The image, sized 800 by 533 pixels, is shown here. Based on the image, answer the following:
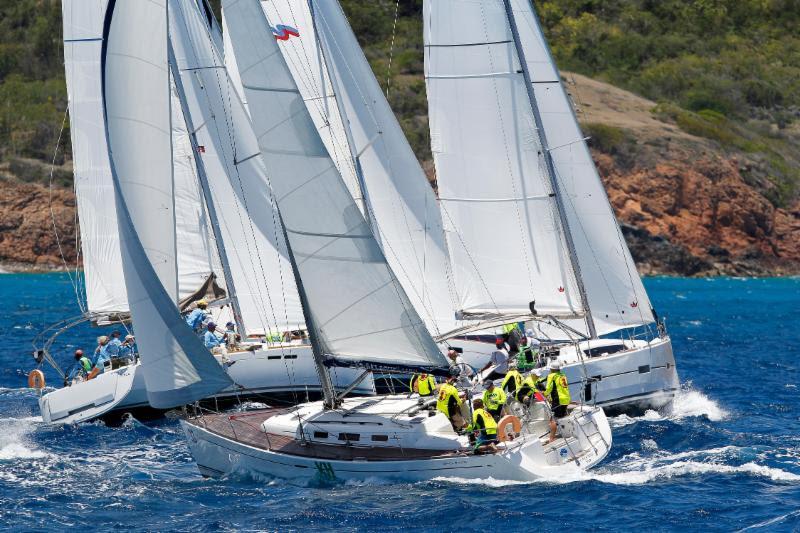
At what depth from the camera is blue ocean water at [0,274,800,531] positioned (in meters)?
22.8

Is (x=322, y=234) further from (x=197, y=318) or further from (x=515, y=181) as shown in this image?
(x=197, y=318)

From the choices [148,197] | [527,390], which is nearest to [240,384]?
[148,197]

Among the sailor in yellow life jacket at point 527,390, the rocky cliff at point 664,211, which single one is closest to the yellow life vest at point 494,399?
the sailor in yellow life jacket at point 527,390

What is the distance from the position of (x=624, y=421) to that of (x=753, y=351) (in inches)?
781

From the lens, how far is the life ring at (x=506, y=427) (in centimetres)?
2497

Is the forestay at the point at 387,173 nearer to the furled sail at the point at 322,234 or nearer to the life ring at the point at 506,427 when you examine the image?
the furled sail at the point at 322,234

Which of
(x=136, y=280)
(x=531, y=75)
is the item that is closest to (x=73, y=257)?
(x=531, y=75)

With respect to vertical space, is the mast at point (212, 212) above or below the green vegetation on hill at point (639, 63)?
below

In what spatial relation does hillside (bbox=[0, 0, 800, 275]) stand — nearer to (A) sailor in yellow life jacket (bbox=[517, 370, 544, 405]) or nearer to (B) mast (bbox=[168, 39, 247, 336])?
(B) mast (bbox=[168, 39, 247, 336])

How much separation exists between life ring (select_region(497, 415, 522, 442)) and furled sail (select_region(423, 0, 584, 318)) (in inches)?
412

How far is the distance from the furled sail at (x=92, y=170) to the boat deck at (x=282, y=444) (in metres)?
11.3

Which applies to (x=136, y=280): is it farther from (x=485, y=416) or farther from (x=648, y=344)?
(x=648, y=344)

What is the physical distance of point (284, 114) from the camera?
2527 centimetres

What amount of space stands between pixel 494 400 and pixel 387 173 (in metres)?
11.0
